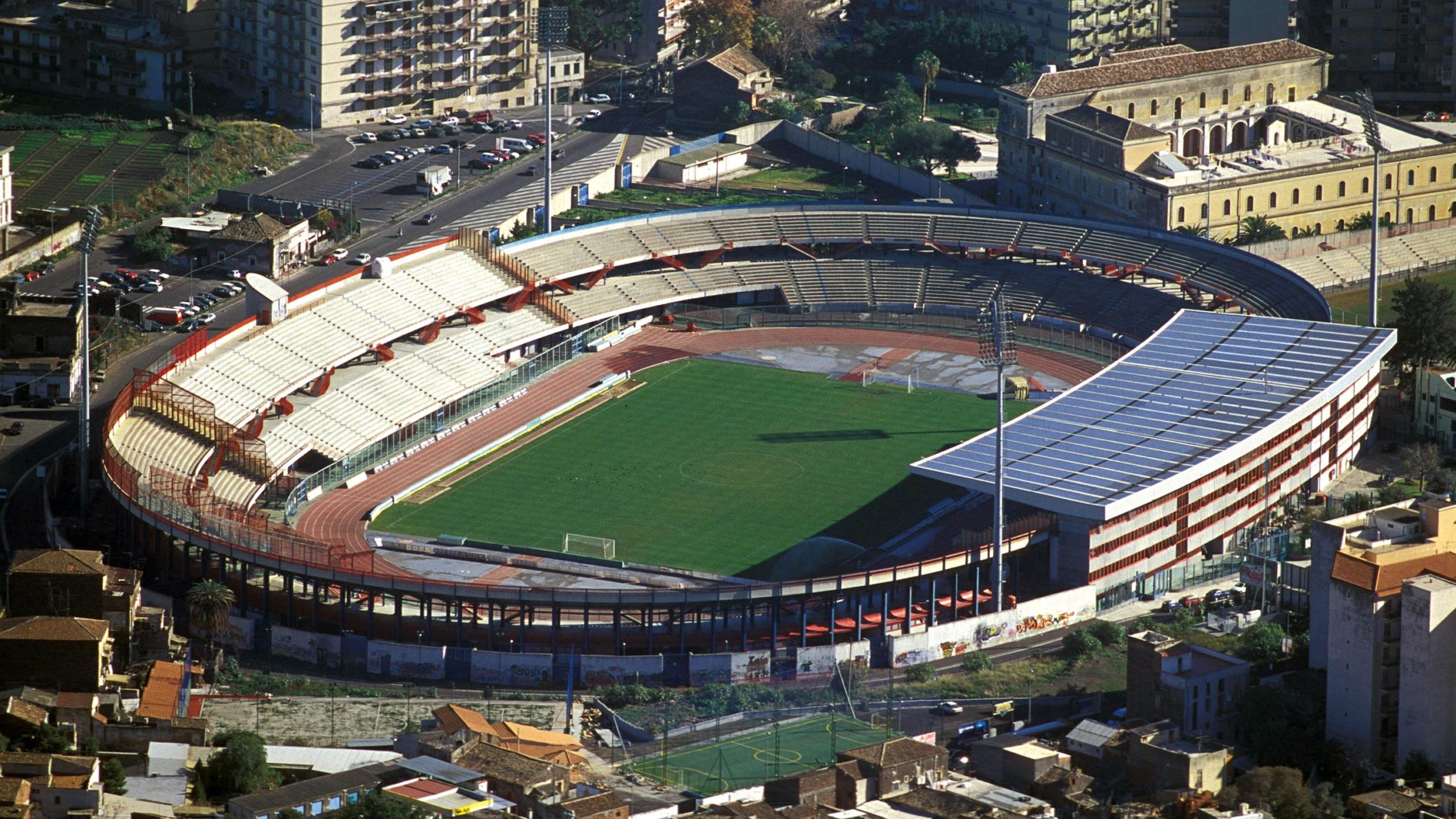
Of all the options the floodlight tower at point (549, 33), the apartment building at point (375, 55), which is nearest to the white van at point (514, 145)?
the apartment building at point (375, 55)

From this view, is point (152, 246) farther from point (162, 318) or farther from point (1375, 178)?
point (1375, 178)

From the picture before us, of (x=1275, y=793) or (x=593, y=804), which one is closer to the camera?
(x=593, y=804)

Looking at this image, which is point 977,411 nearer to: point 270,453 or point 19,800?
point 270,453

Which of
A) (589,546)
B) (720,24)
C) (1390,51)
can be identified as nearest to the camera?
(589,546)

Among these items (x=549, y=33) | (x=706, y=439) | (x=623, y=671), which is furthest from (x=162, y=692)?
(x=549, y=33)

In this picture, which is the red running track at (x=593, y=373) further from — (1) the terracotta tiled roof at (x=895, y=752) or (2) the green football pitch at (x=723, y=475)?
(1) the terracotta tiled roof at (x=895, y=752)

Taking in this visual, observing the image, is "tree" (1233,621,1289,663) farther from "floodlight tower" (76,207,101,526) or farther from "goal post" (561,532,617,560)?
"floodlight tower" (76,207,101,526)
